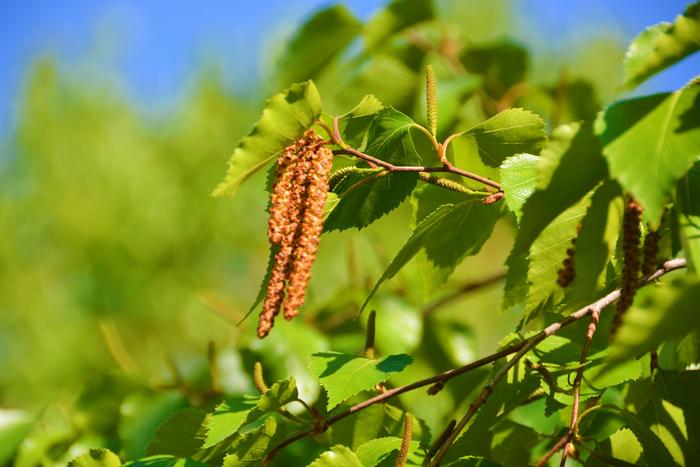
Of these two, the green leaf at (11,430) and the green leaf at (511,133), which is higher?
the green leaf at (511,133)

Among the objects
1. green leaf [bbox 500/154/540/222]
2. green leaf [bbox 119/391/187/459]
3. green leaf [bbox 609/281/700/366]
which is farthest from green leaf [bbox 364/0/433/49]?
green leaf [bbox 609/281/700/366]

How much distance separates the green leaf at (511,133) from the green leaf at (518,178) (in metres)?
0.06

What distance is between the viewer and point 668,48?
0.57 m

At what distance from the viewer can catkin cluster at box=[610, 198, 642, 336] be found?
0.60m

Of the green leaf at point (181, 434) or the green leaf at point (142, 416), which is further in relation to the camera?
the green leaf at point (142, 416)

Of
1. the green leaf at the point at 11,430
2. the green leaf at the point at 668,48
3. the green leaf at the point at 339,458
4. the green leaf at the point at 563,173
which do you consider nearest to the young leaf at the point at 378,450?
the green leaf at the point at 339,458

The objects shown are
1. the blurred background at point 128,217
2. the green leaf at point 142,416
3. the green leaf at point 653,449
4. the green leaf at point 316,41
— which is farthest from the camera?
the blurred background at point 128,217

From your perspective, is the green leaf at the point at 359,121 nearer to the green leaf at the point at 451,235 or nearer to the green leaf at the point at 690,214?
the green leaf at the point at 451,235

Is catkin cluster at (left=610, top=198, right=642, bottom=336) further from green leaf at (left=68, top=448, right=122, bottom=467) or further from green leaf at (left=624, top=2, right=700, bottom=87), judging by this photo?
green leaf at (left=68, top=448, right=122, bottom=467)

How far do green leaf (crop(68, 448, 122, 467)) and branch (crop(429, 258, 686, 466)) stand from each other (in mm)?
316

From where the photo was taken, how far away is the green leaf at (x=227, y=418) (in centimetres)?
69

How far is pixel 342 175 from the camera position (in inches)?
31.2

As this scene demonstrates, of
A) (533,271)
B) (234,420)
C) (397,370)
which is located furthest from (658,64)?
(234,420)

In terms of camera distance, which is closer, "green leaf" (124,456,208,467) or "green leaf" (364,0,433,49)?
"green leaf" (124,456,208,467)
